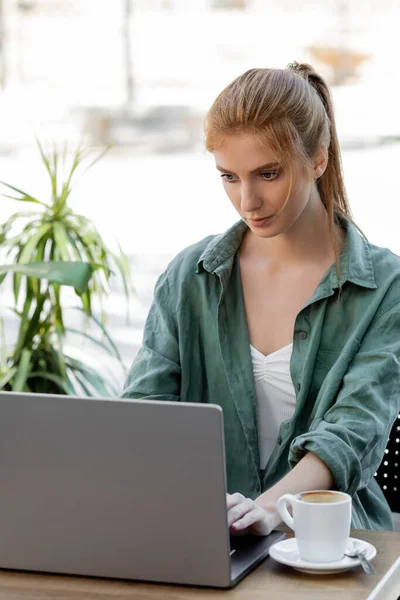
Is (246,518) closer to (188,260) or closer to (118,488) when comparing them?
(118,488)

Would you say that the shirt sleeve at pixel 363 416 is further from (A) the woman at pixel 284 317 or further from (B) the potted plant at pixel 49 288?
(B) the potted plant at pixel 49 288

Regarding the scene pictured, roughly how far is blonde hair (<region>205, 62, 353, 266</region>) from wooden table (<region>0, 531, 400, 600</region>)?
28.2 inches

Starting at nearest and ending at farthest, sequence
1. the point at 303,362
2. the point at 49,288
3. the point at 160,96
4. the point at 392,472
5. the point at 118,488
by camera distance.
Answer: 1. the point at 118,488
2. the point at 303,362
3. the point at 392,472
4. the point at 49,288
5. the point at 160,96

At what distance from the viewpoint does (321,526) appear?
1.30m

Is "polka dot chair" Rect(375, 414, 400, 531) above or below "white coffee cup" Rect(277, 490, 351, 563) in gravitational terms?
below

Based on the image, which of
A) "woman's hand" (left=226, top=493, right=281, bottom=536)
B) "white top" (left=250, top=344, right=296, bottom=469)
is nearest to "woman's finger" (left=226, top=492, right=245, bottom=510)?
"woman's hand" (left=226, top=493, right=281, bottom=536)

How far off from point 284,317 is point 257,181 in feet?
1.04

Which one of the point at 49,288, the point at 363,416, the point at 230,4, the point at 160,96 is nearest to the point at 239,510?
the point at 363,416

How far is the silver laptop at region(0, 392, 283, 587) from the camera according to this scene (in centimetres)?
123

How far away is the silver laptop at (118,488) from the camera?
4.03 feet

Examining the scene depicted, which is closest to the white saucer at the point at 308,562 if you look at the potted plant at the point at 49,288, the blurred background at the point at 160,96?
the potted plant at the point at 49,288

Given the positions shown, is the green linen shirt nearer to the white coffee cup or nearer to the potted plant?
the white coffee cup

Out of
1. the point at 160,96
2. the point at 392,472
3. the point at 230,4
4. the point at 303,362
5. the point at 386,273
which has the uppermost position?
the point at 230,4

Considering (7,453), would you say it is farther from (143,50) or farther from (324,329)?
(143,50)
